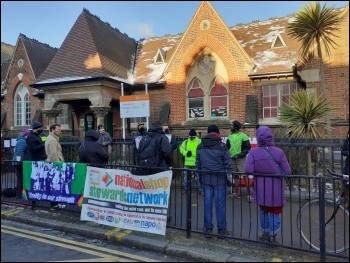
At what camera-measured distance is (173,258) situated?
4633mm

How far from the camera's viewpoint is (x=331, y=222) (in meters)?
4.56

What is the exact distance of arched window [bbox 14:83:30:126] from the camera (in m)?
21.3

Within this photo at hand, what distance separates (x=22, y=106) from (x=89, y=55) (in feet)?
25.6

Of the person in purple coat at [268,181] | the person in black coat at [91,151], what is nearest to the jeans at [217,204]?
the person in purple coat at [268,181]

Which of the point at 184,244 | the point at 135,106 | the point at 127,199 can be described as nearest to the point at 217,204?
the point at 184,244

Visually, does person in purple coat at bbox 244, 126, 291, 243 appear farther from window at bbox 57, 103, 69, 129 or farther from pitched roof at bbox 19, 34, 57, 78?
pitched roof at bbox 19, 34, 57, 78

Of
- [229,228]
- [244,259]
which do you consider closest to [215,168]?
[229,228]

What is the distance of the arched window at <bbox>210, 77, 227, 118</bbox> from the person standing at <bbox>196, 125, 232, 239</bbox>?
35.9 ft

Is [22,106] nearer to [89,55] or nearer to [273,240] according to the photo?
[89,55]

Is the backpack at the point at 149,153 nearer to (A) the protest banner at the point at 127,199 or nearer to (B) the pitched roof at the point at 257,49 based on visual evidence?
(A) the protest banner at the point at 127,199

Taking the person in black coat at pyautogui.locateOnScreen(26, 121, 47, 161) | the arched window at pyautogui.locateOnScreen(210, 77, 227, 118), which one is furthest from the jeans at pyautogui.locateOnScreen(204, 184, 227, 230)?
the arched window at pyautogui.locateOnScreen(210, 77, 227, 118)

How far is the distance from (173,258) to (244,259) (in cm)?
105

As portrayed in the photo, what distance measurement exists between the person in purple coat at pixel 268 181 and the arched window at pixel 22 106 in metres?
20.1

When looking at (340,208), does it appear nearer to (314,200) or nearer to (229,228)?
Answer: (314,200)
